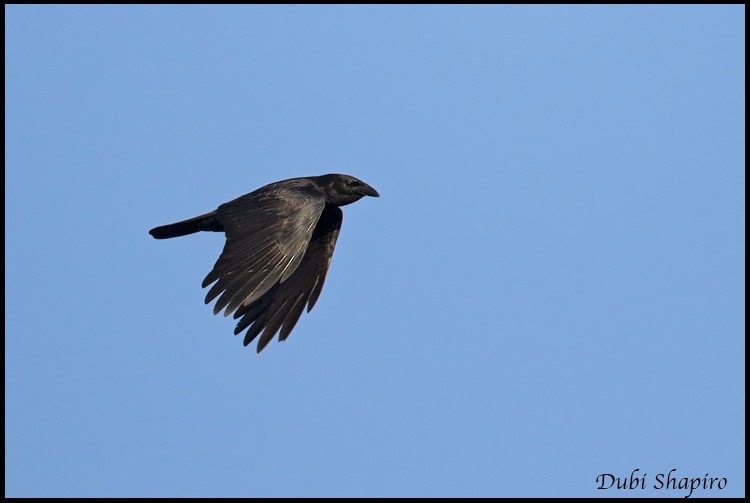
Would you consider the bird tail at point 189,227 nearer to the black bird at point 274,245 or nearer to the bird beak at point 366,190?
the black bird at point 274,245

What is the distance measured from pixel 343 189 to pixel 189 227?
187 cm

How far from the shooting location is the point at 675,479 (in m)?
13.2

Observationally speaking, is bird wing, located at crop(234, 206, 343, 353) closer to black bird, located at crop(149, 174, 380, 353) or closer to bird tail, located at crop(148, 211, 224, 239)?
black bird, located at crop(149, 174, 380, 353)

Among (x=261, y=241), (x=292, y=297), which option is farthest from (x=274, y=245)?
(x=292, y=297)

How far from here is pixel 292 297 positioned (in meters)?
13.2

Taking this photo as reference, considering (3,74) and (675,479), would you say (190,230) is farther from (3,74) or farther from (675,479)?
(675,479)

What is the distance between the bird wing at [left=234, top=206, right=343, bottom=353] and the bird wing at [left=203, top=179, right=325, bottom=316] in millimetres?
1197

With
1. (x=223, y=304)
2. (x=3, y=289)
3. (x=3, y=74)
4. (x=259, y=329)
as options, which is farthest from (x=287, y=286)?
(x=3, y=74)

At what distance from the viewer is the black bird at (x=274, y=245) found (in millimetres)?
11023

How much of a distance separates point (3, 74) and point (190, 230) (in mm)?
4612

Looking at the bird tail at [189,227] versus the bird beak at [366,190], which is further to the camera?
the bird beak at [366,190]

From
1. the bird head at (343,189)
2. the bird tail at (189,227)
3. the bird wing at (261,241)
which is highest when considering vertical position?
the bird head at (343,189)

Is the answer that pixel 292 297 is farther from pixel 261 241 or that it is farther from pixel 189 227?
pixel 261 241

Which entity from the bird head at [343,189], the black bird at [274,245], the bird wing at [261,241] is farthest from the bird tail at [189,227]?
the bird head at [343,189]
